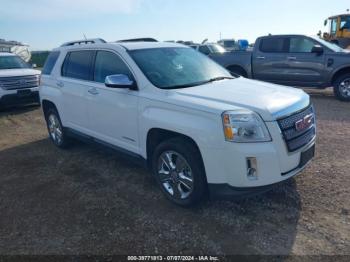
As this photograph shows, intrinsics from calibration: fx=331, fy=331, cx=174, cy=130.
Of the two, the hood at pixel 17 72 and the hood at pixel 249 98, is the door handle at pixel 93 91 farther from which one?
the hood at pixel 17 72

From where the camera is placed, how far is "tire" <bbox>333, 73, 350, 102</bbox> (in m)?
9.16

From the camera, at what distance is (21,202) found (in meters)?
4.14

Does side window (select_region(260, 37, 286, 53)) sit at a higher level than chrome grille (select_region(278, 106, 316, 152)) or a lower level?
higher

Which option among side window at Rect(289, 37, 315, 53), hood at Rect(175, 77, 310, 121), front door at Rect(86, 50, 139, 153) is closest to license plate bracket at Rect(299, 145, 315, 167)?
hood at Rect(175, 77, 310, 121)

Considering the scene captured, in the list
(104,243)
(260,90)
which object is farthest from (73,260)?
(260,90)

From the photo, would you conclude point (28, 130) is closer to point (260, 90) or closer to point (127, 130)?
point (127, 130)

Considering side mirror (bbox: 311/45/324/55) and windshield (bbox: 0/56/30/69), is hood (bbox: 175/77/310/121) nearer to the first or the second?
side mirror (bbox: 311/45/324/55)

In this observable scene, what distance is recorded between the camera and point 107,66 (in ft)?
14.8

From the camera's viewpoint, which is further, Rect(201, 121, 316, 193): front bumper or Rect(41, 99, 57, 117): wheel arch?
Rect(41, 99, 57, 117): wheel arch

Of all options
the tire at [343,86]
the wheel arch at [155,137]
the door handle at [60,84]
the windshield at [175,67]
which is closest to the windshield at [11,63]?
the door handle at [60,84]

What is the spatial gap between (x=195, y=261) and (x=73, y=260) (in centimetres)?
110

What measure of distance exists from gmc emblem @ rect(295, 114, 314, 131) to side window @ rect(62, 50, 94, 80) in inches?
117

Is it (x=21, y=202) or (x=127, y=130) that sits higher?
(x=127, y=130)

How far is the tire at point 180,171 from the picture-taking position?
3.39m
